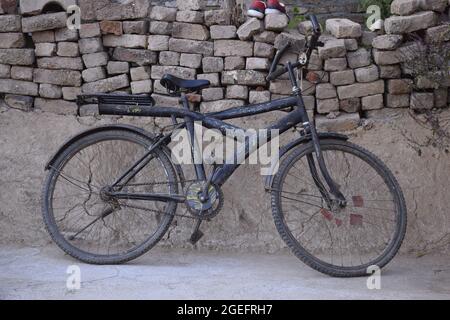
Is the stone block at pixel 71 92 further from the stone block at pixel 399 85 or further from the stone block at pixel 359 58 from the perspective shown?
the stone block at pixel 399 85

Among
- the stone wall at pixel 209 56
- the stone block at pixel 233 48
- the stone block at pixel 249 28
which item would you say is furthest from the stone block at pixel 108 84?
the stone block at pixel 249 28

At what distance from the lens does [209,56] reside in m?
5.42

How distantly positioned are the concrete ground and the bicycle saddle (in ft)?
3.66

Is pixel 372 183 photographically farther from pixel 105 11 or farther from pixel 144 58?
pixel 105 11

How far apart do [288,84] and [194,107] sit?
690mm

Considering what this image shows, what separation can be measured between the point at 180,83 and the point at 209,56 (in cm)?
69

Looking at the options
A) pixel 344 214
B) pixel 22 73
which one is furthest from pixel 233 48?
pixel 22 73

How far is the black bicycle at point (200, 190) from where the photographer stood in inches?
185

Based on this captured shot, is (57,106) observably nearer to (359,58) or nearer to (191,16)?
(191,16)

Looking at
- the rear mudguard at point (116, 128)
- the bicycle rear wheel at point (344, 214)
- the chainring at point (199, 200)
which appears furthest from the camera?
the bicycle rear wheel at point (344, 214)

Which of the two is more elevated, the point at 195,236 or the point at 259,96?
the point at 259,96

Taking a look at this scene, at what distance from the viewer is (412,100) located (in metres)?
5.39

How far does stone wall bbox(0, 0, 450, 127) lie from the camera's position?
5320 millimetres

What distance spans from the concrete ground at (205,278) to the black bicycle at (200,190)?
5.8 inches
